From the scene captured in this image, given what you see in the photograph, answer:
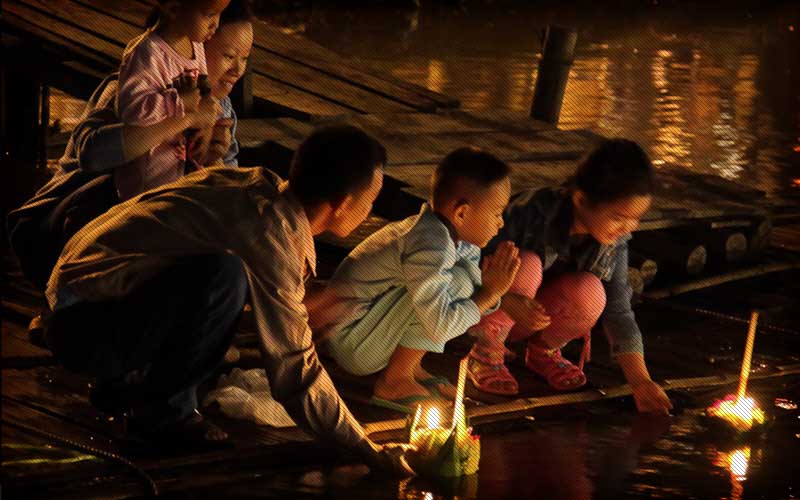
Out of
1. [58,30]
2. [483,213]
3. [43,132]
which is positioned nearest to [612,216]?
[483,213]

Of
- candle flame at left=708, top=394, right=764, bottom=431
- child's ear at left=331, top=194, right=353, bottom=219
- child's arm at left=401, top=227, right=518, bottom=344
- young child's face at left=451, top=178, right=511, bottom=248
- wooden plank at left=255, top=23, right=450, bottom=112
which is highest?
child's ear at left=331, top=194, right=353, bottom=219

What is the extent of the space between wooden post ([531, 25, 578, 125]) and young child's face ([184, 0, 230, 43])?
4060mm

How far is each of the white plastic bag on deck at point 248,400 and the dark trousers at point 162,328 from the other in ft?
1.21

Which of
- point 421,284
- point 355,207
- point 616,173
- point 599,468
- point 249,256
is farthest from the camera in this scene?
point 616,173

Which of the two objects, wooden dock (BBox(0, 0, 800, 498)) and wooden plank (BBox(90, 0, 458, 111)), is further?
wooden plank (BBox(90, 0, 458, 111))

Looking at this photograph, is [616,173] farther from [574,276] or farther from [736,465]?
[736,465]

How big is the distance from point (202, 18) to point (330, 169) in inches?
40.8

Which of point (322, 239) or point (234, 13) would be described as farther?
point (322, 239)

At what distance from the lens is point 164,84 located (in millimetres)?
5566

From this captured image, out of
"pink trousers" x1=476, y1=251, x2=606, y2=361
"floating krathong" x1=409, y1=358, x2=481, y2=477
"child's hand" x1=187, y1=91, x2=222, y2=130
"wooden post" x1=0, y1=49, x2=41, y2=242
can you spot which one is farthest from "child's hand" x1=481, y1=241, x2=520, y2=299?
"wooden post" x1=0, y1=49, x2=41, y2=242

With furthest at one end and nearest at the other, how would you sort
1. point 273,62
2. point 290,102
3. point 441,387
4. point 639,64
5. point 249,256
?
point 639,64 < point 273,62 < point 290,102 < point 441,387 < point 249,256

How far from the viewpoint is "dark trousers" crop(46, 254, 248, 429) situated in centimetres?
472

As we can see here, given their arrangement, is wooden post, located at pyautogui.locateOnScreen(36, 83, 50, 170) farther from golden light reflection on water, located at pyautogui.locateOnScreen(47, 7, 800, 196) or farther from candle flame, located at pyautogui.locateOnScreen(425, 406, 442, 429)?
candle flame, located at pyautogui.locateOnScreen(425, 406, 442, 429)

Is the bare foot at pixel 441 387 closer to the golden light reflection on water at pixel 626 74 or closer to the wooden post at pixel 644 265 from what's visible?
the wooden post at pixel 644 265
